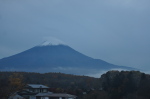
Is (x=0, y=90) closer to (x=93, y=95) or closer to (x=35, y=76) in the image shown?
(x=93, y=95)

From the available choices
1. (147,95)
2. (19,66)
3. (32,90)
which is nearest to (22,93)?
(32,90)

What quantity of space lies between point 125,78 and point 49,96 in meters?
7.67

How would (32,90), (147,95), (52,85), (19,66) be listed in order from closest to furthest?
(147,95)
(32,90)
(52,85)
(19,66)

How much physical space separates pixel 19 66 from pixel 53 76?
21758 millimetres

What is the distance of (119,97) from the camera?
903 inches

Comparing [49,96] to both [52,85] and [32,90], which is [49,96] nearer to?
[32,90]

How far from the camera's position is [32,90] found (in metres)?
30.2

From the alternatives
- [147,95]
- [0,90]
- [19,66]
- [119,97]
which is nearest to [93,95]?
[119,97]

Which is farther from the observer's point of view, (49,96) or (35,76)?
(35,76)

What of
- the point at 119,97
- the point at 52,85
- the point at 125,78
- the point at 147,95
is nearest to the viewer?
the point at 147,95

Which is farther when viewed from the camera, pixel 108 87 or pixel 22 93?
pixel 22 93

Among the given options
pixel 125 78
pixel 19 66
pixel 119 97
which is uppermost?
pixel 19 66

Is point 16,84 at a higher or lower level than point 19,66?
lower

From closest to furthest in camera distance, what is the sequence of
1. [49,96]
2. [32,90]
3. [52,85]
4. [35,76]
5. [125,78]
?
[125,78] → [49,96] → [32,90] → [52,85] → [35,76]
